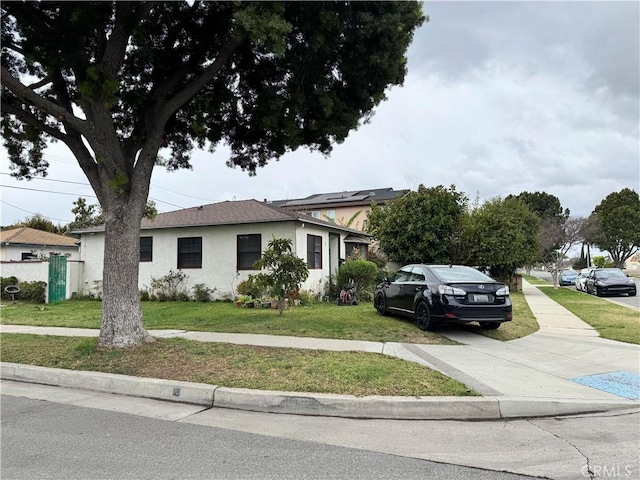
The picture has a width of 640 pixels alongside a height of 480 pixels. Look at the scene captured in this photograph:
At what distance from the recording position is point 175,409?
559 cm

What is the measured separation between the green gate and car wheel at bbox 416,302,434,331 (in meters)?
16.4

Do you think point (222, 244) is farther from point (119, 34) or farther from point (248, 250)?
point (119, 34)

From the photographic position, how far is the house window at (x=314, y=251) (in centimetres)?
1783

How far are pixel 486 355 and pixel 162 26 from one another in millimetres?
9506

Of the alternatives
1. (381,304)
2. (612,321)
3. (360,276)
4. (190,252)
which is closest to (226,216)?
(190,252)

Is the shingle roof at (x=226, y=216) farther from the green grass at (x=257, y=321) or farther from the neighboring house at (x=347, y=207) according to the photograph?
the neighboring house at (x=347, y=207)

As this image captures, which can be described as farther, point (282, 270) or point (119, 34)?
point (282, 270)

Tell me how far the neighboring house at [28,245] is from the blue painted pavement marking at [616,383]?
1175 inches

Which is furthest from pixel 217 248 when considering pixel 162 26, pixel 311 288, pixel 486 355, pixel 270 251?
pixel 486 355

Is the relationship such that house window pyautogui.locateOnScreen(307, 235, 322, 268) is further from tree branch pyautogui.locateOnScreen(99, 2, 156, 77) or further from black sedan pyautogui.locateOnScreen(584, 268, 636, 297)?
black sedan pyautogui.locateOnScreen(584, 268, 636, 297)

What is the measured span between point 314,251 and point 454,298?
944 cm

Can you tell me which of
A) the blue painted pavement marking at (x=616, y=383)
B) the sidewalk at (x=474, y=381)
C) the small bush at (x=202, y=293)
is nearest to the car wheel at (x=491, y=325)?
the sidewalk at (x=474, y=381)

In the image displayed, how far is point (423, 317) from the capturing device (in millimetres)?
10227

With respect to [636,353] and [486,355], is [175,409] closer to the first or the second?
[486,355]
